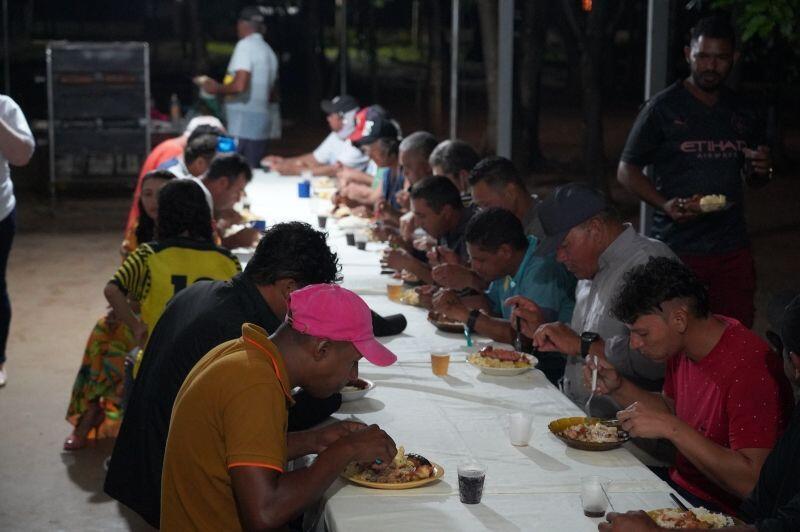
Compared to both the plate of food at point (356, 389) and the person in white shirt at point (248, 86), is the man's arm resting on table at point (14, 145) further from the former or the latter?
the person in white shirt at point (248, 86)

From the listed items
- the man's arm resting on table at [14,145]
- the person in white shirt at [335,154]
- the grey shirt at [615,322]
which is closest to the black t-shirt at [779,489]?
the grey shirt at [615,322]

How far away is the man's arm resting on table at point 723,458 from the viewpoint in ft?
10.3

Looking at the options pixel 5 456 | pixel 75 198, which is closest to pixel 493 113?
pixel 75 198

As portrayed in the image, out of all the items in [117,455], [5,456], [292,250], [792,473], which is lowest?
[5,456]

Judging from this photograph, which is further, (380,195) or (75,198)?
(75,198)

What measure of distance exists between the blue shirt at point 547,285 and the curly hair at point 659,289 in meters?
1.40

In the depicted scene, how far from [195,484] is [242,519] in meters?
0.16

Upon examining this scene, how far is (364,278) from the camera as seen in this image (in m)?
6.07

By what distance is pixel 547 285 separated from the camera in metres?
4.86

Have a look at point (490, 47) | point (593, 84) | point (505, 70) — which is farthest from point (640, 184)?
point (490, 47)

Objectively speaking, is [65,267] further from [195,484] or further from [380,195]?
[195,484]

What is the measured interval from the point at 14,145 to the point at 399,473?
4.31 metres

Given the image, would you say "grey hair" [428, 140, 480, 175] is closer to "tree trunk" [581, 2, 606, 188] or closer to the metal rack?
"tree trunk" [581, 2, 606, 188]

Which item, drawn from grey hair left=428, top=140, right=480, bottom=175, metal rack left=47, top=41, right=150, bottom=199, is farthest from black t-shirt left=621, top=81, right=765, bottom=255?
metal rack left=47, top=41, right=150, bottom=199
